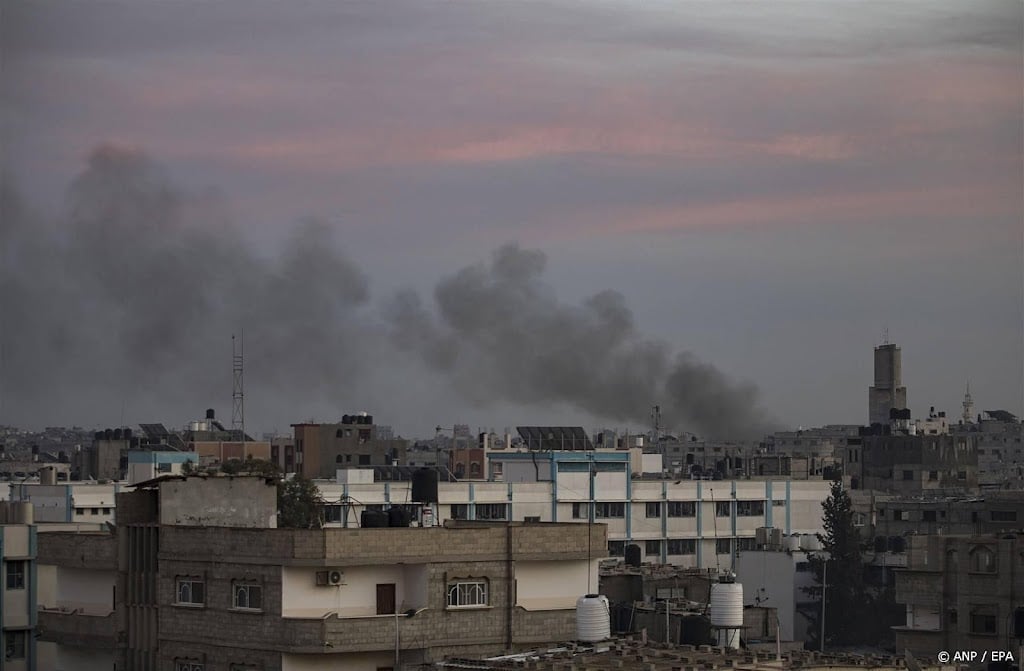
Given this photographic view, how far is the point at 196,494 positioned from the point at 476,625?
3.91 metres

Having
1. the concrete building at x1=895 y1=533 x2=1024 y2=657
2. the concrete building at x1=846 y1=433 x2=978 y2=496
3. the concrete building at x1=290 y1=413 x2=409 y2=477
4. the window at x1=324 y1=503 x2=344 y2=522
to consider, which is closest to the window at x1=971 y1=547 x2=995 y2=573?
the concrete building at x1=895 y1=533 x2=1024 y2=657

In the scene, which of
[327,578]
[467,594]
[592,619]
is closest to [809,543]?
[467,594]

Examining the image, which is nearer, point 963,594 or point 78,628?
point 78,628

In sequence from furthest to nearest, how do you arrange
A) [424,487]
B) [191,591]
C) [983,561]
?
1. [983,561]
2. [424,487]
3. [191,591]

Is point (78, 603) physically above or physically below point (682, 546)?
above

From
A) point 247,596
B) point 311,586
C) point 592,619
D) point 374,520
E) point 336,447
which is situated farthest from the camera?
point 336,447

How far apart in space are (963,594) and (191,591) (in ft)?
47.6

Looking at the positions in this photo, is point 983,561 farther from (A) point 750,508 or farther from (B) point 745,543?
(A) point 750,508

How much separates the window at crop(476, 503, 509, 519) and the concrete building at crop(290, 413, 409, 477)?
20334 millimetres

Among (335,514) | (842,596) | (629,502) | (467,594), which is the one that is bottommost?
(842,596)

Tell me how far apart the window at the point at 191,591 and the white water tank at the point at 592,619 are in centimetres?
455

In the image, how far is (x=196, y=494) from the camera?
25969mm

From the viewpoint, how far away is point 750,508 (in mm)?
61688

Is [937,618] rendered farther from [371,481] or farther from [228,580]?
[371,481]
